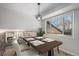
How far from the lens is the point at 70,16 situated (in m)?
1.68

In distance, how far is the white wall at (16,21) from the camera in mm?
1684

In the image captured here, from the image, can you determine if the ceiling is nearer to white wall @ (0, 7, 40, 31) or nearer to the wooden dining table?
white wall @ (0, 7, 40, 31)

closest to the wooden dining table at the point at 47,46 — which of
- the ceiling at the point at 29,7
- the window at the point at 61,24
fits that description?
the window at the point at 61,24

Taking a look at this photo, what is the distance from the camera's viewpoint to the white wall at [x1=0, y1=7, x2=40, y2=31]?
1684mm

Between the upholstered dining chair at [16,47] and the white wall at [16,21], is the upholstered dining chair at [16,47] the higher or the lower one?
the lower one

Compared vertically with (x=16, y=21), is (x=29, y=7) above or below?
above

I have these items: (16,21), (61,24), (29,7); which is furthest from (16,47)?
(61,24)

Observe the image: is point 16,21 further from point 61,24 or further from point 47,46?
point 61,24

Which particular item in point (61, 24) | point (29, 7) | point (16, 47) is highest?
point (29, 7)

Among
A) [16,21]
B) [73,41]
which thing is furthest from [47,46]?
[16,21]

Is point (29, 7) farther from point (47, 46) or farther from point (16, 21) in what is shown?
point (47, 46)

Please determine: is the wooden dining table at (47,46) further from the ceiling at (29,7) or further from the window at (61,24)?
the ceiling at (29,7)

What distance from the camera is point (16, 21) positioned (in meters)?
1.72

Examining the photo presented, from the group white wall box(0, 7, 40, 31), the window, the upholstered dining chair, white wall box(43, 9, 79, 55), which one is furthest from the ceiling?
the upholstered dining chair
